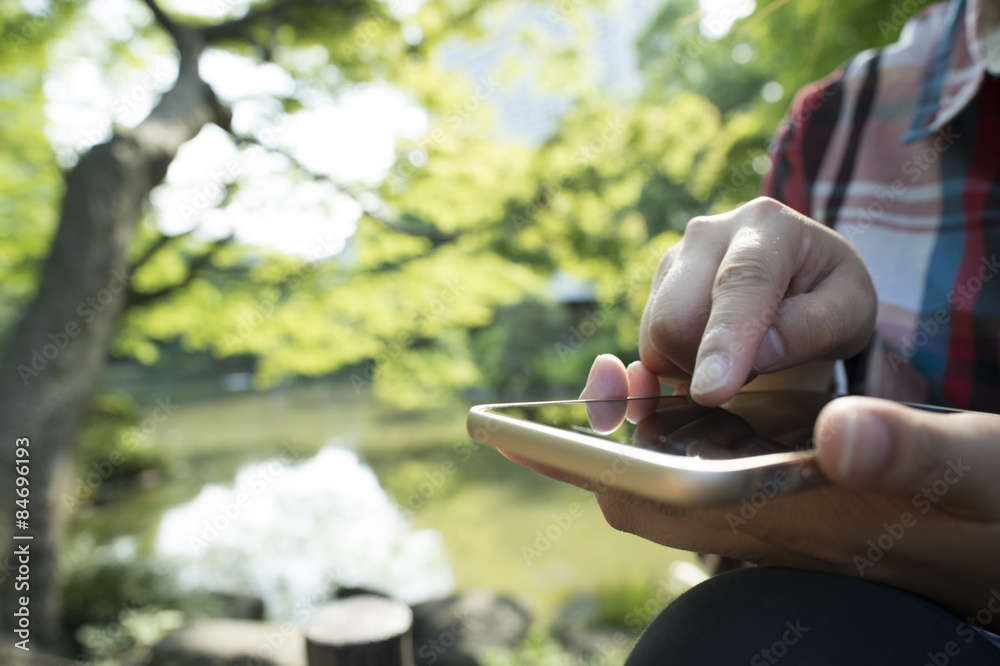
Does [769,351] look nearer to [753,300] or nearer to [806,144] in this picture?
[753,300]

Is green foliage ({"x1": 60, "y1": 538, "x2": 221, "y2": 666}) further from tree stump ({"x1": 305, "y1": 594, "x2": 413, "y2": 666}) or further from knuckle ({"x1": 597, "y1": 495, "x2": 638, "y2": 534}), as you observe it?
knuckle ({"x1": 597, "y1": 495, "x2": 638, "y2": 534})

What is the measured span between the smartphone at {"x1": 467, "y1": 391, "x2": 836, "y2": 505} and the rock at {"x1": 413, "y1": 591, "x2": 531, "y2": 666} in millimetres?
3044

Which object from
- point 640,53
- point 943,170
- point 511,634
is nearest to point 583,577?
point 511,634

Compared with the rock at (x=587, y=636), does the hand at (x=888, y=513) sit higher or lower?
higher

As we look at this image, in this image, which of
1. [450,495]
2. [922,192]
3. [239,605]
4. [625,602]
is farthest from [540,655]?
[450,495]

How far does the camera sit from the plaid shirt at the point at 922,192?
0.78m

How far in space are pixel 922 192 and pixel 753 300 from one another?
0.61 m

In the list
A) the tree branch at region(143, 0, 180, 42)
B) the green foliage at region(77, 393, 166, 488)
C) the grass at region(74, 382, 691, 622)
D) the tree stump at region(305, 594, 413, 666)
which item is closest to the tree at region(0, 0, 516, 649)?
the tree branch at region(143, 0, 180, 42)

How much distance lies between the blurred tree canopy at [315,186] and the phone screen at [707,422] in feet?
6.98

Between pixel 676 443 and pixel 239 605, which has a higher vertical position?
pixel 676 443

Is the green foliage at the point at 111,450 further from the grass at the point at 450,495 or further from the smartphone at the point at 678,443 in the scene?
the smartphone at the point at 678,443

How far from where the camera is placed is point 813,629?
1.22 feet

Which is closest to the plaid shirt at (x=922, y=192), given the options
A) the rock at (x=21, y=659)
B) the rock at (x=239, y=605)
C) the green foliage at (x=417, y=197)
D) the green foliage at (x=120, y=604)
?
the green foliage at (x=417, y=197)

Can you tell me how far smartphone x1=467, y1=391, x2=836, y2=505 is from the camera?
299mm
